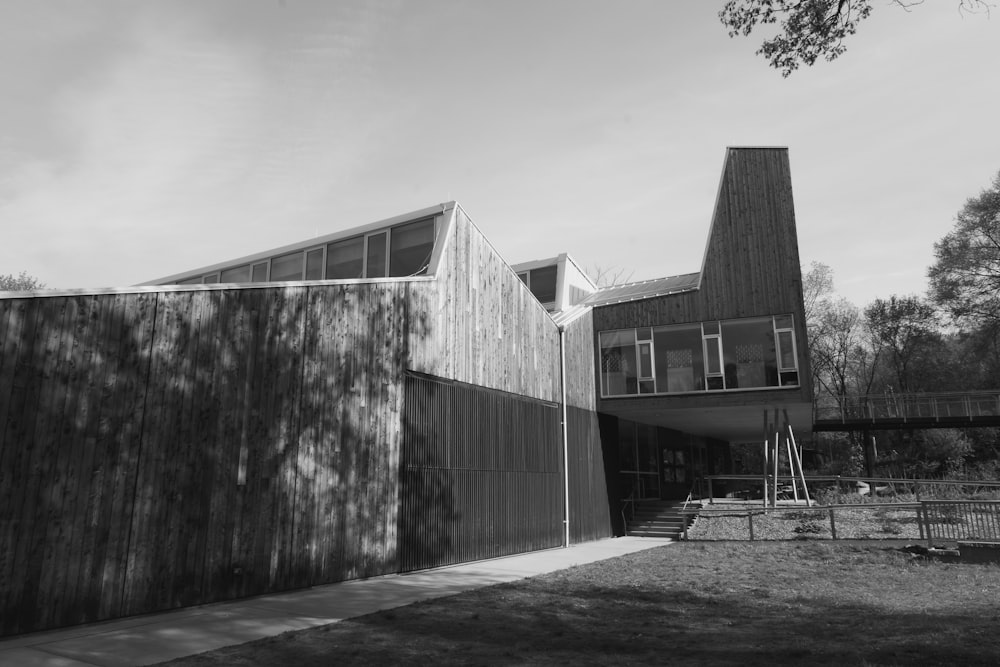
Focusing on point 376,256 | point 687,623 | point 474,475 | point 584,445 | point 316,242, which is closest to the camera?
point 687,623

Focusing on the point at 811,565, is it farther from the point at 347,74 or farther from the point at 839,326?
the point at 839,326

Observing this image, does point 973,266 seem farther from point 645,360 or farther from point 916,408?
point 645,360

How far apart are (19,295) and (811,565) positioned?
12.6 m

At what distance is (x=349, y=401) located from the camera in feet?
34.6

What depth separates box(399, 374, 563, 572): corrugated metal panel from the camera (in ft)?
37.9

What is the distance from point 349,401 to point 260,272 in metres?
8.84

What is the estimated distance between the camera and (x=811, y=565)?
1208cm

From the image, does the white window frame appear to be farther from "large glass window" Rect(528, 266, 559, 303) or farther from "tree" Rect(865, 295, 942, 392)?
"tree" Rect(865, 295, 942, 392)

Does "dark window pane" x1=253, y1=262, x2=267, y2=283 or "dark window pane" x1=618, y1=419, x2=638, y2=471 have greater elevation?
"dark window pane" x1=253, y1=262, x2=267, y2=283

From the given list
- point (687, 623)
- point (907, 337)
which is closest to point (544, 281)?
point (687, 623)

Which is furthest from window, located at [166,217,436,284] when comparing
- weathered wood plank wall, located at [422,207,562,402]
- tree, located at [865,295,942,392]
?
tree, located at [865,295,942,392]

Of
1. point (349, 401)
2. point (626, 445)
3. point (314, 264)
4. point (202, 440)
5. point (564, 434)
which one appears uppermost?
point (314, 264)

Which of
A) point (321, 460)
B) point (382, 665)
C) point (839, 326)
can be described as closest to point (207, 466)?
point (321, 460)

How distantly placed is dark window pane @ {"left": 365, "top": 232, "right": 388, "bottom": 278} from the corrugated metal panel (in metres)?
3.78
